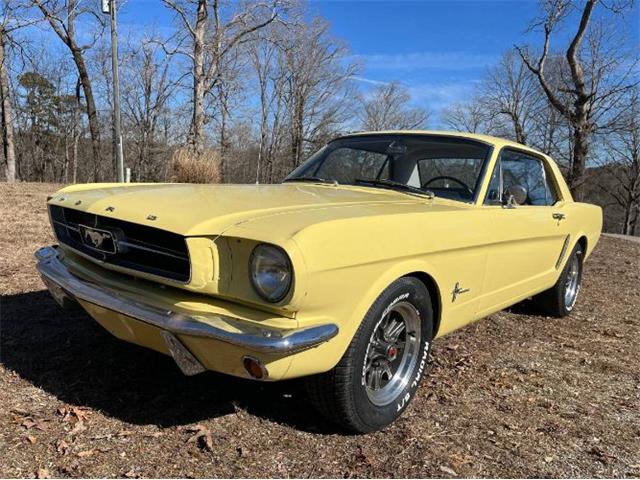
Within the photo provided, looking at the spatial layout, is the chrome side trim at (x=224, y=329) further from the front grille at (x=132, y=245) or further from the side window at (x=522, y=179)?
the side window at (x=522, y=179)

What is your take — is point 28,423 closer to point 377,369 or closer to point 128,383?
point 128,383

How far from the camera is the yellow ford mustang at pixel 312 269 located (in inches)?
86.0

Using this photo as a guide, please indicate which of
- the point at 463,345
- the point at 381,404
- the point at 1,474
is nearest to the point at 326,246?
the point at 381,404

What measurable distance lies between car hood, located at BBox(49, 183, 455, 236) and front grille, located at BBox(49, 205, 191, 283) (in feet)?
0.20

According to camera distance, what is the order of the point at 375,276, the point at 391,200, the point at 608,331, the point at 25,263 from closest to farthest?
the point at 375,276 → the point at 391,200 → the point at 608,331 → the point at 25,263

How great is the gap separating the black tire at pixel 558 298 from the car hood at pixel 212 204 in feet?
7.45

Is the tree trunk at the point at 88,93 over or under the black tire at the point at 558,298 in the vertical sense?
over

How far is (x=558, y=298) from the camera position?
5023 millimetres

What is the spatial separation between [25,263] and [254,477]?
443cm

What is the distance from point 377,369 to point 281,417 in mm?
556

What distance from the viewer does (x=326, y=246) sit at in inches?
86.9

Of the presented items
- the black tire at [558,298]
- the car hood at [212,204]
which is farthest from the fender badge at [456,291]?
the black tire at [558,298]

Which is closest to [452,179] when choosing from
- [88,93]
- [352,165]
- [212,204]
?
[352,165]

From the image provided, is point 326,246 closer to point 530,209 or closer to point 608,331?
point 530,209
